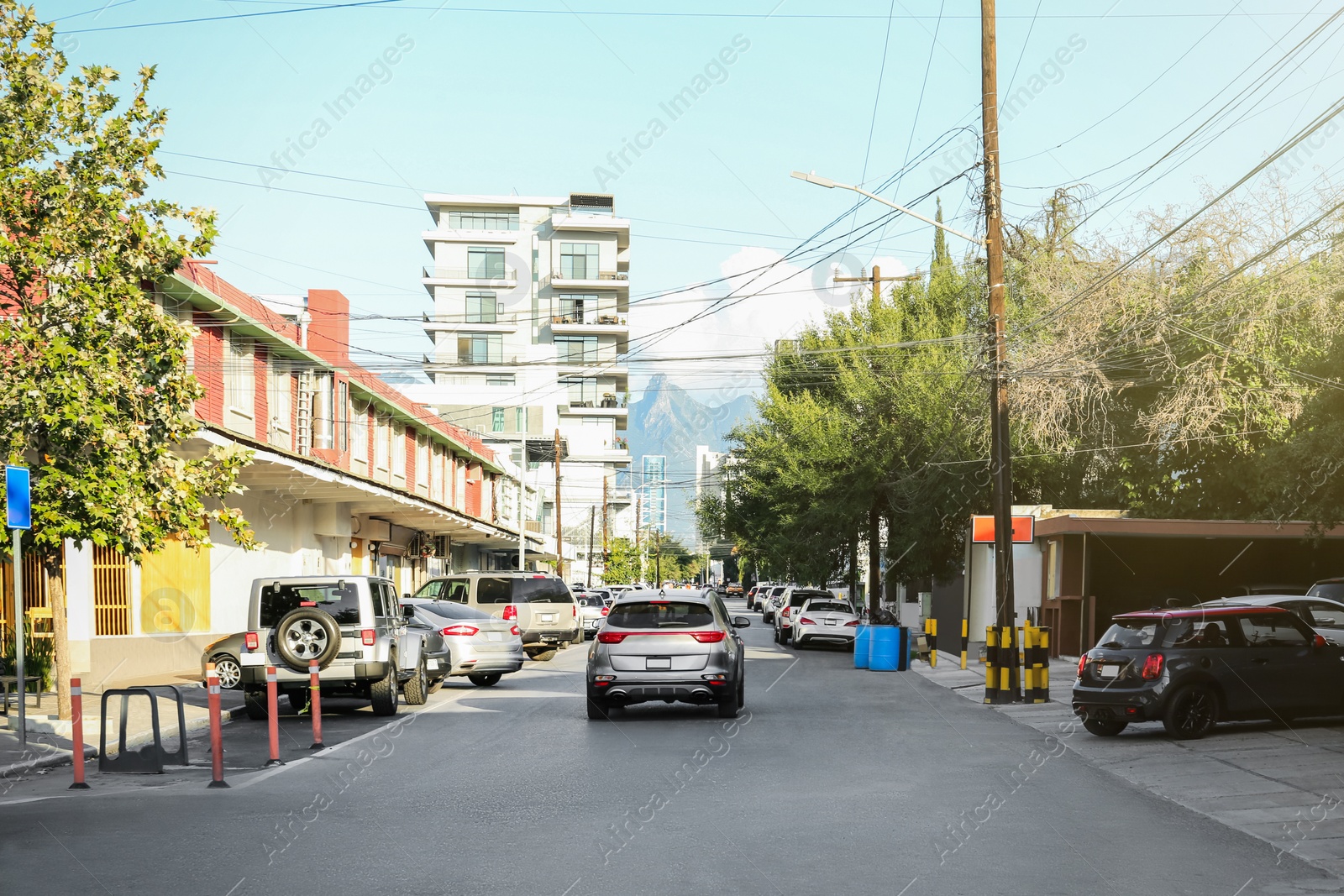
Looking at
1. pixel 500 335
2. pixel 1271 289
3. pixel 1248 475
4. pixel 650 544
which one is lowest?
pixel 650 544

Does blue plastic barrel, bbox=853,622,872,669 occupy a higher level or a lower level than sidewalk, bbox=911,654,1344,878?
lower

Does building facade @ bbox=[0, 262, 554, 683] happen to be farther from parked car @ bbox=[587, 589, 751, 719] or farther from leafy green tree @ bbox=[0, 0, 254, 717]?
parked car @ bbox=[587, 589, 751, 719]

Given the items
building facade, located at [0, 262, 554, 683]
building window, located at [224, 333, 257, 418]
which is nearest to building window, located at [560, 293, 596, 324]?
building facade, located at [0, 262, 554, 683]

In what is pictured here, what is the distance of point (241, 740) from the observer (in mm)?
15281

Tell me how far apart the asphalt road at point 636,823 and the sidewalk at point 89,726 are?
1.03 m

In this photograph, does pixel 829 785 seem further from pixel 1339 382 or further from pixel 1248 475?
pixel 1248 475

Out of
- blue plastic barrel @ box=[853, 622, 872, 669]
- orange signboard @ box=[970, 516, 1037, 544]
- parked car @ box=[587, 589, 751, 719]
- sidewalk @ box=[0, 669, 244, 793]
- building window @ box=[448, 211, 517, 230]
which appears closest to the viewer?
sidewalk @ box=[0, 669, 244, 793]

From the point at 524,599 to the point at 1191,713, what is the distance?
18824 mm

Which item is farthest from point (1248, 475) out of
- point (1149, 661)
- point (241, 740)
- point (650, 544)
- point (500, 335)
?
point (650, 544)

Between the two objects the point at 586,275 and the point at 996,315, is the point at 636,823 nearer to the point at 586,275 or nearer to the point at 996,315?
the point at 996,315

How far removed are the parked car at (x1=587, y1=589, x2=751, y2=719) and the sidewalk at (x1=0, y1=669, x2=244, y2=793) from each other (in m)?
4.99

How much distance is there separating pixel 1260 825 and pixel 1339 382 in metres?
9.36

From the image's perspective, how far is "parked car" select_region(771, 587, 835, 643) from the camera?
4069 centimetres

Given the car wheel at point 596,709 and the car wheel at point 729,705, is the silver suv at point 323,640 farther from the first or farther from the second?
the car wheel at point 729,705
